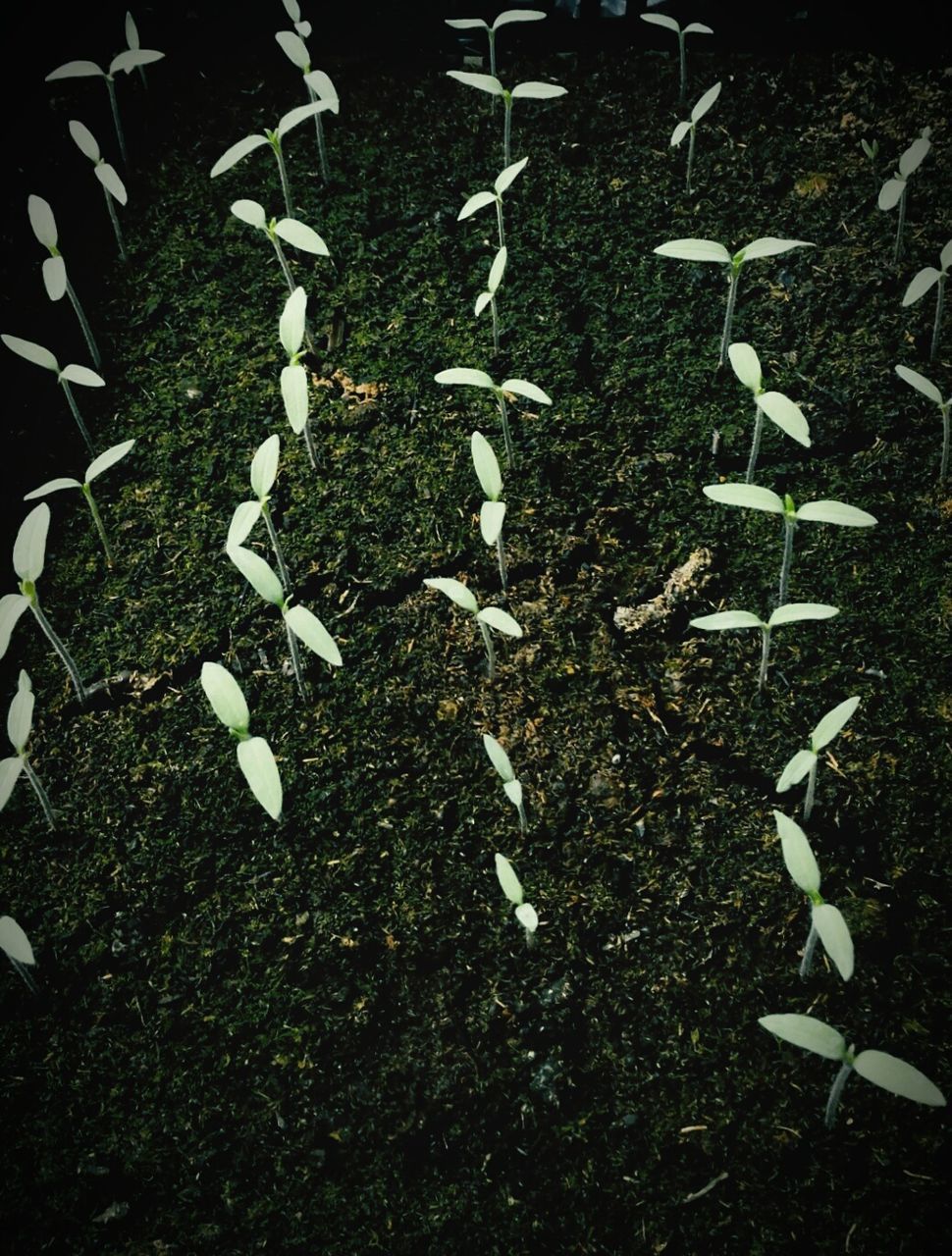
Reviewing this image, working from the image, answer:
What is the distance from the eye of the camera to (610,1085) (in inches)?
35.3

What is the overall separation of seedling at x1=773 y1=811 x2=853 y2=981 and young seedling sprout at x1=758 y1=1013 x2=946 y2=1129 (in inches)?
2.3

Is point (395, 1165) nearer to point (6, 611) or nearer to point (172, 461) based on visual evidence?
point (6, 611)

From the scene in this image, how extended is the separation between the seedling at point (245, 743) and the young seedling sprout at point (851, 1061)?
19.8 inches

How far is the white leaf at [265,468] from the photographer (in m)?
1.06

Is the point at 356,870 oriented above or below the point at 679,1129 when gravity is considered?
above

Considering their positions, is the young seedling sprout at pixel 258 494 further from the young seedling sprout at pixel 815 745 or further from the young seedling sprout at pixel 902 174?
the young seedling sprout at pixel 902 174

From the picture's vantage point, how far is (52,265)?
47.0 inches

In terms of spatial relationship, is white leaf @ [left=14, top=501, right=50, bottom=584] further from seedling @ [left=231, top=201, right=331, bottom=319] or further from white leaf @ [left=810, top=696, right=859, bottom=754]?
white leaf @ [left=810, top=696, right=859, bottom=754]

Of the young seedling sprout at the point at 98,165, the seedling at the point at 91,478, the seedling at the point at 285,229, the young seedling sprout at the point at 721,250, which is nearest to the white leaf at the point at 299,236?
the seedling at the point at 285,229

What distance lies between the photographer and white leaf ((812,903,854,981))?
30.8 inches

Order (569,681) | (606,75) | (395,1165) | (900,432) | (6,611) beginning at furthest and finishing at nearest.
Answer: (606,75) < (900,432) < (569,681) < (6,611) < (395,1165)

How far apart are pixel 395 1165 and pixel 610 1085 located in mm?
227

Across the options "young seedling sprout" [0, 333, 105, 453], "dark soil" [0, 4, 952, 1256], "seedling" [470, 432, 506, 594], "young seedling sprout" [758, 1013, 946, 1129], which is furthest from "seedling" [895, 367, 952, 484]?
"young seedling sprout" [0, 333, 105, 453]

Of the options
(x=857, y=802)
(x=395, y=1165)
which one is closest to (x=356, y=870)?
(x=395, y=1165)
